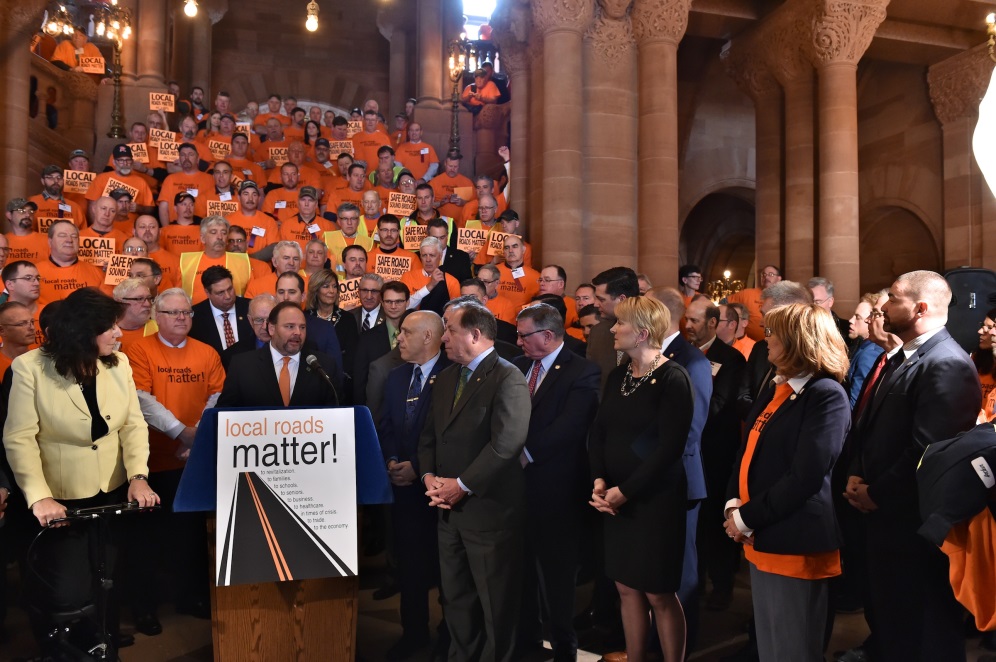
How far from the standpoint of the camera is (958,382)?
12.1 ft

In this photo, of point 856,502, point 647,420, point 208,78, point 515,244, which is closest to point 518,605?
point 647,420

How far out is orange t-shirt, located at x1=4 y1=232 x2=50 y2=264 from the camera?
8.47m

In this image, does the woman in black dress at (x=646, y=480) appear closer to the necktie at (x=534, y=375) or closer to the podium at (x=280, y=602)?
the necktie at (x=534, y=375)

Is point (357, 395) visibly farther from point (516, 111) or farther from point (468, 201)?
point (516, 111)

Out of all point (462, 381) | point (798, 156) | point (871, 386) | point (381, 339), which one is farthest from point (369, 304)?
point (798, 156)

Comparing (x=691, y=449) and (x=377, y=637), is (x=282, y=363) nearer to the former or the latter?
(x=377, y=637)

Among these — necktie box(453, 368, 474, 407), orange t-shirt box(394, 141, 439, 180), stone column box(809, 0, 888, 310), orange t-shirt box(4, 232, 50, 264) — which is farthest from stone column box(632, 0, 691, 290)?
orange t-shirt box(4, 232, 50, 264)

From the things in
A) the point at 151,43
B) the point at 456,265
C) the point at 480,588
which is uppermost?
the point at 151,43

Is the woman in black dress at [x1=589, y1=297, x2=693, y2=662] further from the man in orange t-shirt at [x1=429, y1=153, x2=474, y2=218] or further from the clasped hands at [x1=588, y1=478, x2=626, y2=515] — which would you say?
the man in orange t-shirt at [x1=429, y1=153, x2=474, y2=218]

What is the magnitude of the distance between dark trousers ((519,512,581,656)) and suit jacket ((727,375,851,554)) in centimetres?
154

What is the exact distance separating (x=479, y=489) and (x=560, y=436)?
79cm

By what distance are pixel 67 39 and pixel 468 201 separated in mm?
11997

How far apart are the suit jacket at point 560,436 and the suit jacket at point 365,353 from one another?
5.86ft

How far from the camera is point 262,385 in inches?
186
